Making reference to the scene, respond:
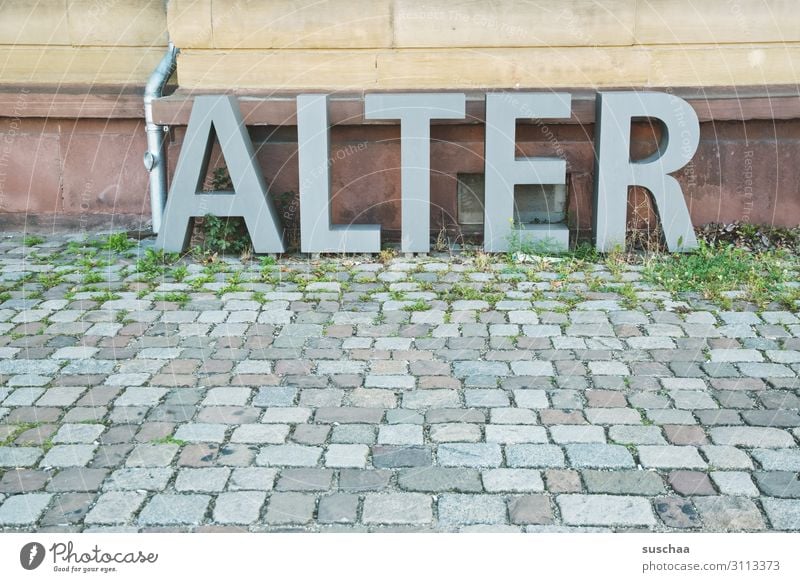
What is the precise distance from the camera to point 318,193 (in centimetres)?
661

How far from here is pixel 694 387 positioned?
438cm

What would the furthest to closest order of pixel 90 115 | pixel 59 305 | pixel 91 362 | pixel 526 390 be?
pixel 90 115, pixel 59 305, pixel 91 362, pixel 526 390

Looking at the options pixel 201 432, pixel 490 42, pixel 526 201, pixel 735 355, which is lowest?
pixel 201 432

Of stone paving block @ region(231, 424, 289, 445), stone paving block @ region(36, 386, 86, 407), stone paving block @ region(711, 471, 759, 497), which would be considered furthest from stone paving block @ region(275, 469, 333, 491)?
stone paving block @ region(711, 471, 759, 497)

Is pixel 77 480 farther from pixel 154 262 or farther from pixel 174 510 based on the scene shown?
pixel 154 262

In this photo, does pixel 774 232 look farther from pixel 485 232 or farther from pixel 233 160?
pixel 233 160

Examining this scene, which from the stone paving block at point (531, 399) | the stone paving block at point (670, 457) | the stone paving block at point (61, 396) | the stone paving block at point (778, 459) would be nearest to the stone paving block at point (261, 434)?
the stone paving block at point (61, 396)

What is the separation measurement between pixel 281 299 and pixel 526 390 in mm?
1904

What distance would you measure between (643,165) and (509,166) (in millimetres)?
890

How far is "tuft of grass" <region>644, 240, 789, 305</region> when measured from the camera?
19.0ft

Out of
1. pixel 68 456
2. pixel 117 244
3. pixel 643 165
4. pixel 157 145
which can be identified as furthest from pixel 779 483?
pixel 157 145
